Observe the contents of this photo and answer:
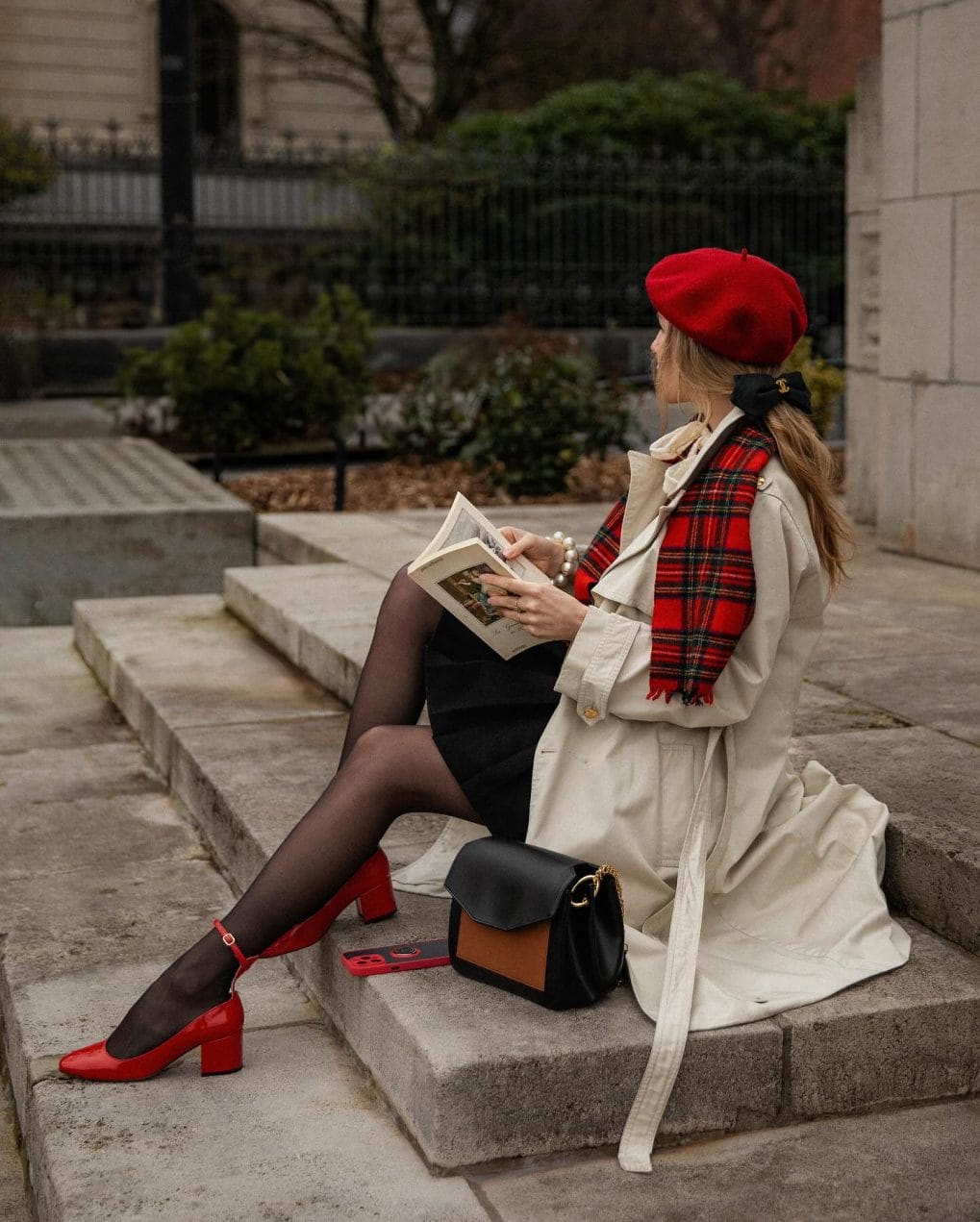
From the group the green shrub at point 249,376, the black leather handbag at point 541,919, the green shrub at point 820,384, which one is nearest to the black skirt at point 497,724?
the black leather handbag at point 541,919

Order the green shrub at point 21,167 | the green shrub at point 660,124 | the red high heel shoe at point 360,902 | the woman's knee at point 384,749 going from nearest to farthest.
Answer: the woman's knee at point 384,749, the red high heel shoe at point 360,902, the green shrub at point 21,167, the green shrub at point 660,124

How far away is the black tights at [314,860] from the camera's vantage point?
9.60ft

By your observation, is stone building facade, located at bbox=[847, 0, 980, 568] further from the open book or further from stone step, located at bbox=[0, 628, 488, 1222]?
the open book

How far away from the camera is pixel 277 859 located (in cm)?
302

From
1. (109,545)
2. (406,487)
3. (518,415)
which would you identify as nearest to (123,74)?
(406,487)

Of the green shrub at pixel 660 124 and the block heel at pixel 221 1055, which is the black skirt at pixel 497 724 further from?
the green shrub at pixel 660 124

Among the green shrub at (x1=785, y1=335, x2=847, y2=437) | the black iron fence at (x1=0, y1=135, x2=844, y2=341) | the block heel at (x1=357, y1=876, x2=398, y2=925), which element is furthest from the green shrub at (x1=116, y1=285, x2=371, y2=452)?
the block heel at (x1=357, y1=876, x2=398, y2=925)

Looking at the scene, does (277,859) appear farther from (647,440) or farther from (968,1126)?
(647,440)

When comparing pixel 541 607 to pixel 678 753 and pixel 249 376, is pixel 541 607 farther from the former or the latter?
pixel 249 376

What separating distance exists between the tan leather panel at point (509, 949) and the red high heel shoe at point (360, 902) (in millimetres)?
317

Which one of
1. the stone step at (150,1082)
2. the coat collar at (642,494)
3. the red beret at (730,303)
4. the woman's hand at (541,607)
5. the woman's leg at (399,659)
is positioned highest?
the red beret at (730,303)

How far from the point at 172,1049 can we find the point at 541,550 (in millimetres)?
1223

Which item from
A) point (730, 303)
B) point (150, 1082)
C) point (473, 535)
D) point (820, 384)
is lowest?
point (150, 1082)

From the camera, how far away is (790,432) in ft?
9.32
